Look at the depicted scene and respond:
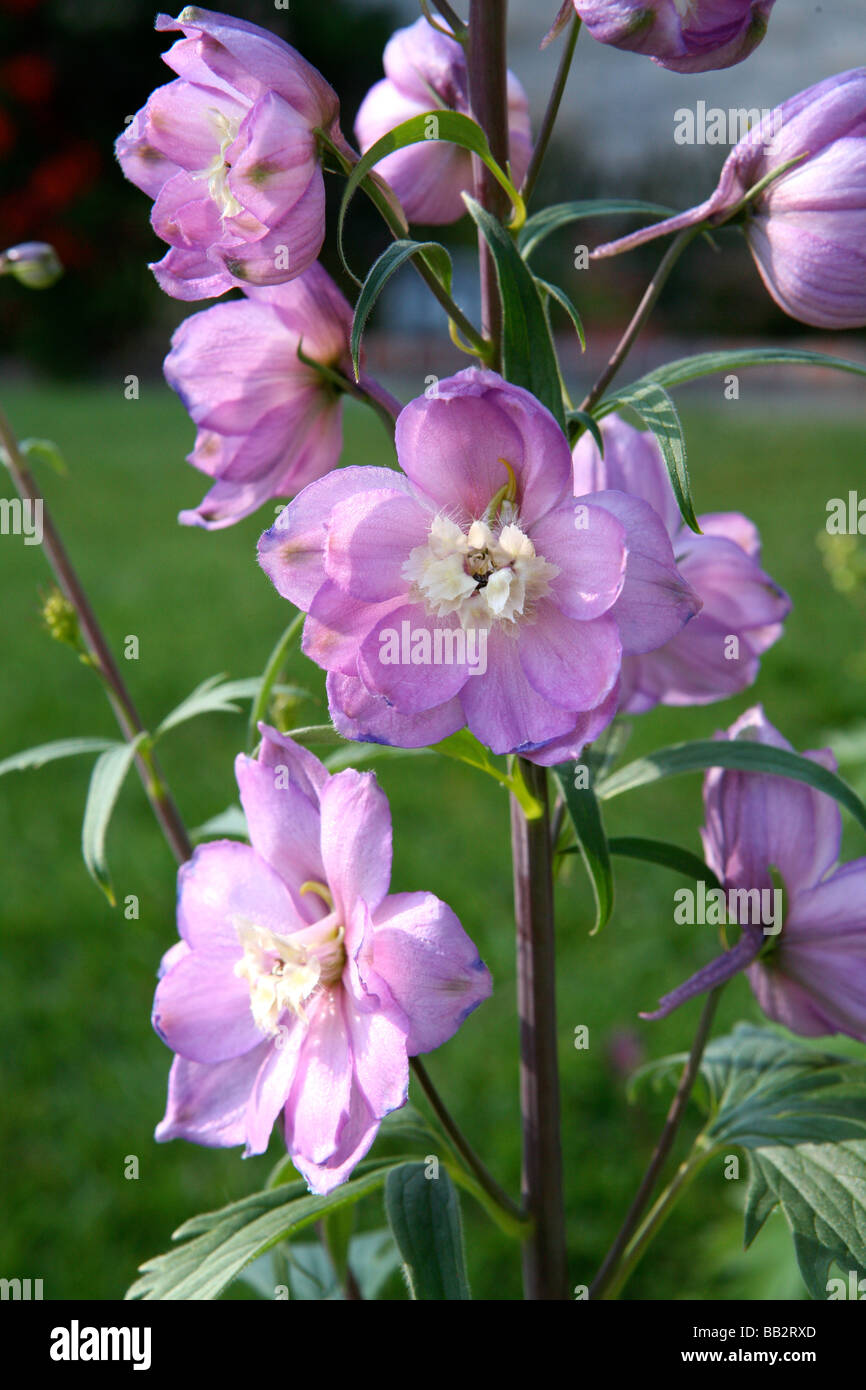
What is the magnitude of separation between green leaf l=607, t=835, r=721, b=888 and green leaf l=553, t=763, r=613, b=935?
48mm

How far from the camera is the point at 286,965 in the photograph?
1.98 feet

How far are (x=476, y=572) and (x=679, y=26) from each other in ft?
0.75

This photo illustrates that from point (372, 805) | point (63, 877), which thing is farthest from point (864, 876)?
point (63, 877)

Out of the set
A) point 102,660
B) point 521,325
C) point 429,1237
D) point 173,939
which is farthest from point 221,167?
point 173,939

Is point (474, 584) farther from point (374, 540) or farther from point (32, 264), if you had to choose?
point (32, 264)

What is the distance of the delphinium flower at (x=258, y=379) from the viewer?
634 mm

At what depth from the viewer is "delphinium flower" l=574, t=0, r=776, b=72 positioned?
526mm

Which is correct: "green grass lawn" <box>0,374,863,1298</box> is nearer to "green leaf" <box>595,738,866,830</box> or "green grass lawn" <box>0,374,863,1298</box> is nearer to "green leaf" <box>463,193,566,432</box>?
"green leaf" <box>595,738,866,830</box>

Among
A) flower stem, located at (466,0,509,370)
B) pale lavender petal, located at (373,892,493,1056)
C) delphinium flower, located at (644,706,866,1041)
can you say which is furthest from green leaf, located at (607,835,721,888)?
flower stem, located at (466,0,509,370)

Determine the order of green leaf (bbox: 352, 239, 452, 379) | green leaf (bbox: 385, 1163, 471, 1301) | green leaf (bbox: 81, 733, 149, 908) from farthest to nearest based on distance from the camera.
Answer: green leaf (bbox: 81, 733, 149, 908), green leaf (bbox: 385, 1163, 471, 1301), green leaf (bbox: 352, 239, 452, 379)

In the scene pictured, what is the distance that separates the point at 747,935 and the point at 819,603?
8.14 ft

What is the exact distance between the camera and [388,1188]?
0.65 m

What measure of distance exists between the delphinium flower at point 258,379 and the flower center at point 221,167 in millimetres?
63
